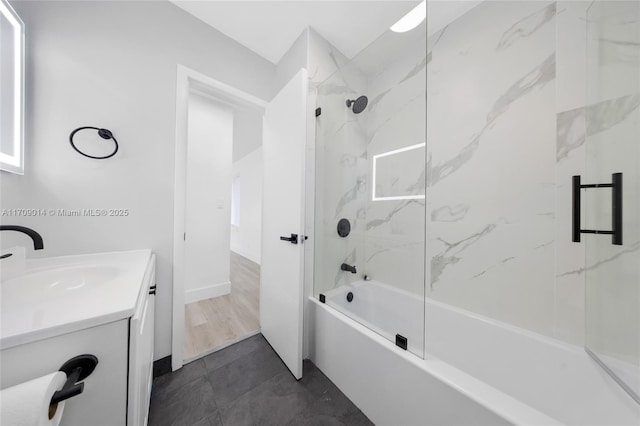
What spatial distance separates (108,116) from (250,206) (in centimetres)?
366

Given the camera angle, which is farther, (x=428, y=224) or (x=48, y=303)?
(x=428, y=224)

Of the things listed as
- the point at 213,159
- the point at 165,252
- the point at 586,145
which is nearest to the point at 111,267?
the point at 165,252

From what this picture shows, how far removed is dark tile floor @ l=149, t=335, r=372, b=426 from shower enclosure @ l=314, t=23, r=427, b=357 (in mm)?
516

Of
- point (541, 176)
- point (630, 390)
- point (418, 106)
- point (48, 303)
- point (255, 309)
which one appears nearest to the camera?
point (48, 303)

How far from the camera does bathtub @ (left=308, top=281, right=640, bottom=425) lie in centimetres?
82

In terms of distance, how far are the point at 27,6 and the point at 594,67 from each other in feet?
9.54

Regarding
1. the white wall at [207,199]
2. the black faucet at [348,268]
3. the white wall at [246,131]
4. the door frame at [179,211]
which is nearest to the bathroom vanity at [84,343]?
the door frame at [179,211]

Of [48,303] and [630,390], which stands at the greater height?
[48,303]

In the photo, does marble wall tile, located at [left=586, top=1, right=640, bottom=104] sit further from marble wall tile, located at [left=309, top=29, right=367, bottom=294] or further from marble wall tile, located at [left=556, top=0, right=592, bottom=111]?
marble wall tile, located at [left=309, top=29, right=367, bottom=294]

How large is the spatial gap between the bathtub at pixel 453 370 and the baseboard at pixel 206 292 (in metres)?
1.65

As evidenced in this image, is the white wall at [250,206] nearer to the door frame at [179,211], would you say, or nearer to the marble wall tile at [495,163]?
the door frame at [179,211]

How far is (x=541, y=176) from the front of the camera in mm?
1179

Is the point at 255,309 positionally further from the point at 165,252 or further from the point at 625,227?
the point at 625,227

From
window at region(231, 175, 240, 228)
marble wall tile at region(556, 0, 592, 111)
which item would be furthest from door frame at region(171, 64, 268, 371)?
window at region(231, 175, 240, 228)
